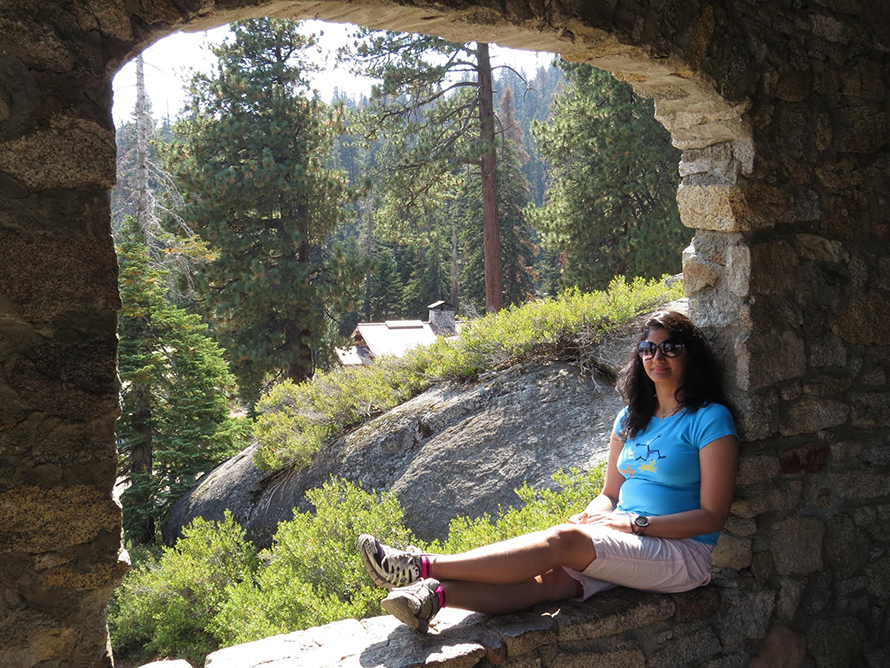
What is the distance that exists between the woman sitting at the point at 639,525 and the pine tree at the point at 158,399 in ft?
22.9

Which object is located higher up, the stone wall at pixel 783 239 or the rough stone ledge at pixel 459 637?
the stone wall at pixel 783 239

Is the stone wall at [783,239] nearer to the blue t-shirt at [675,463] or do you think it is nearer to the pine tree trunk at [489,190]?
the blue t-shirt at [675,463]

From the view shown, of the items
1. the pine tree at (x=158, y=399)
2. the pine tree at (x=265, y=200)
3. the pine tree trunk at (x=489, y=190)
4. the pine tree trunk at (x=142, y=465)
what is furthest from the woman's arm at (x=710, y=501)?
the pine tree at (x=265, y=200)

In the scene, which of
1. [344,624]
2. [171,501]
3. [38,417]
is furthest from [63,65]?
[171,501]

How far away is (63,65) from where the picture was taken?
164 centimetres

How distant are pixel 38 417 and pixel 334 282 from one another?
1283 centimetres

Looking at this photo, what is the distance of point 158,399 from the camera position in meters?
9.65

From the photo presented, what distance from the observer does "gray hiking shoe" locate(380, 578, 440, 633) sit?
2227 millimetres

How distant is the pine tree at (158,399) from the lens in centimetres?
881

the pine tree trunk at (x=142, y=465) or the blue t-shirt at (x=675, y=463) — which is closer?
the blue t-shirt at (x=675, y=463)

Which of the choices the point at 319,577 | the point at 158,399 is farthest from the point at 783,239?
the point at 158,399

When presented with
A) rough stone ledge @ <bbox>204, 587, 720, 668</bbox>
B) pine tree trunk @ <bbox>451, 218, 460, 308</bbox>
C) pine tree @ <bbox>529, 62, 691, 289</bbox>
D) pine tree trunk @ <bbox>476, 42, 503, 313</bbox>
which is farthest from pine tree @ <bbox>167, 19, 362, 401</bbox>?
pine tree trunk @ <bbox>451, 218, 460, 308</bbox>

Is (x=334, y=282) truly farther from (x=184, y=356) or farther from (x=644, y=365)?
(x=644, y=365)

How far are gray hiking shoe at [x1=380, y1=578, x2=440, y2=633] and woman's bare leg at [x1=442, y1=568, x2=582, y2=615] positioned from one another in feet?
0.24
